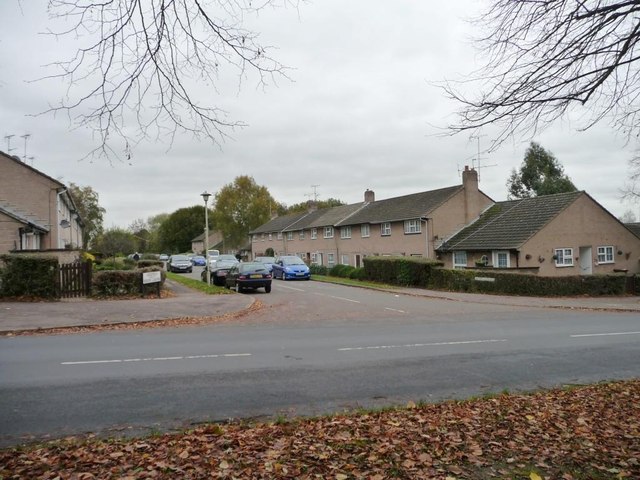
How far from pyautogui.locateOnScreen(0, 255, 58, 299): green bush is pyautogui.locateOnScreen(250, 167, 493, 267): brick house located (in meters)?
26.7

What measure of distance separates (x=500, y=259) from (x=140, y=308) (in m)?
23.9

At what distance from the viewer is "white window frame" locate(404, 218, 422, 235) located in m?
38.7

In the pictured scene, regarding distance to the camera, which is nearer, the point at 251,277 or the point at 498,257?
the point at 251,277

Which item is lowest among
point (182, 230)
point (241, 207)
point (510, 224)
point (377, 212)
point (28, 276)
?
point (28, 276)

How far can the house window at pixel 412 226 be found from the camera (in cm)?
3869

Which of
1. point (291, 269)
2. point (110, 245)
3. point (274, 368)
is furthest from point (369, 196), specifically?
point (274, 368)

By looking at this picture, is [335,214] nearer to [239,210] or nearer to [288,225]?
[288,225]

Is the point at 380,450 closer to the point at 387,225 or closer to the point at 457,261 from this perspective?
the point at 457,261

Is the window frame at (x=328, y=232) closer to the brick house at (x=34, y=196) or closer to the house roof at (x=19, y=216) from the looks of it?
the brick house at (x=34, y=196)

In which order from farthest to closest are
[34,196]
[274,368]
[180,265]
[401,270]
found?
[180,265]
[401,270]
[34,196]
[274,368]

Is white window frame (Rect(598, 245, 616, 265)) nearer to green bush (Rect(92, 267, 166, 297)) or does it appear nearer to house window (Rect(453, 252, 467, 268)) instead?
house window (Rect(453, 252, 467, 268))

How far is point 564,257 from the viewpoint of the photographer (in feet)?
106

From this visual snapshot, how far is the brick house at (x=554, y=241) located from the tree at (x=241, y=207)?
49.2 metres

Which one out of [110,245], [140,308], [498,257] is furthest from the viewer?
[110,245]
